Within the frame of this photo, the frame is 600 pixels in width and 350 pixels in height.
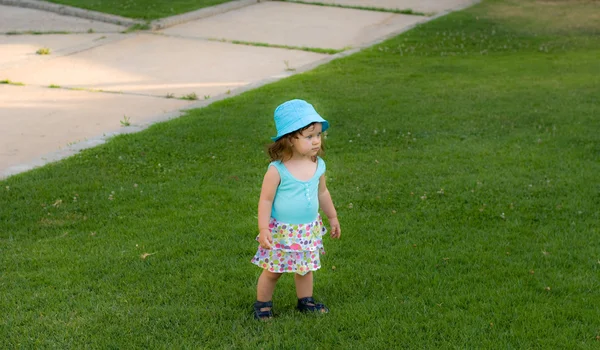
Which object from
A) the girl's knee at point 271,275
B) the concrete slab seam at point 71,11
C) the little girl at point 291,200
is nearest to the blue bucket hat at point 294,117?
the little girl at point 291,200

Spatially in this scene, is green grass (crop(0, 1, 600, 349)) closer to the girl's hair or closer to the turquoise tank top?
the turquoise tank top

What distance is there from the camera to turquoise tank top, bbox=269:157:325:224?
382 cm

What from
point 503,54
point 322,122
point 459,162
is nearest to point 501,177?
point 459,162

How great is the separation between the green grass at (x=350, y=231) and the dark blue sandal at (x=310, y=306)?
5 centimetres

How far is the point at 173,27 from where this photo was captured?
1287 cm

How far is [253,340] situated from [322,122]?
1011 millimetres

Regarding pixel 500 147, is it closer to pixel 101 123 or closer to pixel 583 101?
pixel 583 101

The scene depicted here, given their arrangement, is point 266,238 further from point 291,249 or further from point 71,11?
point 71,11

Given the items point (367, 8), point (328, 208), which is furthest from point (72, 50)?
point (328, 208)

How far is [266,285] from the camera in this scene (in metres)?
3.99

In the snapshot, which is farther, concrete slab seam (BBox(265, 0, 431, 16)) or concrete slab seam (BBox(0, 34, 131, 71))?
concrete slab seam (BBox(265, 0, 431, 16))

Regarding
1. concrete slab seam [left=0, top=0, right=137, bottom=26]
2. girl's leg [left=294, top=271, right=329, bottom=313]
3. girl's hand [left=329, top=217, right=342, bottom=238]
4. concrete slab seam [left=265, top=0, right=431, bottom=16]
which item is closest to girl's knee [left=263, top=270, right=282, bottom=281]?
girl's leg [left=294, top=271, right=329, bottom=313]

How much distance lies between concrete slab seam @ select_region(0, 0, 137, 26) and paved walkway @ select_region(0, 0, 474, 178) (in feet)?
0.12

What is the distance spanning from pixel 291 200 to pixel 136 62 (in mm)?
7018
